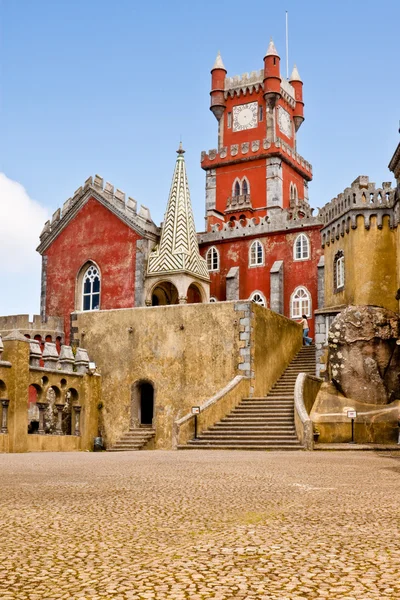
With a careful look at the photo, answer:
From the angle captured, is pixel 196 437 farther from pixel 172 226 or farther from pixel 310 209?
pixel 310 209

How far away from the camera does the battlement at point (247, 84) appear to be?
5266 centimetres

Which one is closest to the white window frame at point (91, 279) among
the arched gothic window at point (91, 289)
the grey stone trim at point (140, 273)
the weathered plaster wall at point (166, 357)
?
the arched gothic window at point (91, 289)

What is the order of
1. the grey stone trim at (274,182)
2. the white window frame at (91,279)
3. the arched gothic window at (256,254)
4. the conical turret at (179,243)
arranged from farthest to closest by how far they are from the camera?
the grey stone trim at (274,182), the white window frame at (91,279), the arched gothic window at (256,254), the conical turret at (179,243)

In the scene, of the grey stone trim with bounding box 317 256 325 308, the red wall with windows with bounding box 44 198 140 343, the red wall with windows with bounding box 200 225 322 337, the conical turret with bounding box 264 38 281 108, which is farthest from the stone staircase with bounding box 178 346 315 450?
the conical turret with bounding box 264 38 281 108

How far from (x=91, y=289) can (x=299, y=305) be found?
423 inches

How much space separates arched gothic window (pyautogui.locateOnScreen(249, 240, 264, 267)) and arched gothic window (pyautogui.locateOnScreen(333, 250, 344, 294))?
11.1 metres

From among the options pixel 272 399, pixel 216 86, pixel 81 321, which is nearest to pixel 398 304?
pixel 272 399

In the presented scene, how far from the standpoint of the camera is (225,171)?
50.5 m

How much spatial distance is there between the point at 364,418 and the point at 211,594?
15623 mm

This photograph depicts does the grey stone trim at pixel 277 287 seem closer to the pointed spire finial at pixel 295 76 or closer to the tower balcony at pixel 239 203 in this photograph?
the tower balcony at pixel 239 203

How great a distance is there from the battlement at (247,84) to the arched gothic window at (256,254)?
62.8ft

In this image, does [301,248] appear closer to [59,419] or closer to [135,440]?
[135,440]

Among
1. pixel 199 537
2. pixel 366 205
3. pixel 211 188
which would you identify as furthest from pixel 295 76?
pixel 199 537

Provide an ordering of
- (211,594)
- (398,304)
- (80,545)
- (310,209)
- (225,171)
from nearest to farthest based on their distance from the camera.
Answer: (211,594)
(80,545)
(398,304)
(310,209)
(225,171)
